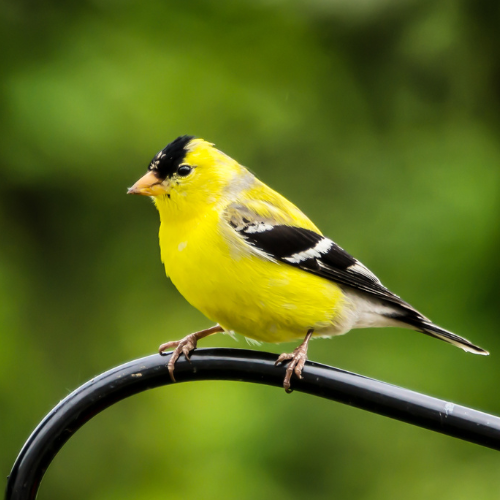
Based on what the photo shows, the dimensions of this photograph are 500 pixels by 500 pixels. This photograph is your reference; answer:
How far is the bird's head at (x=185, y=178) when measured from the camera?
2.61m

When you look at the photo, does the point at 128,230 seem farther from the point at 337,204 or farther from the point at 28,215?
the point at 337,204

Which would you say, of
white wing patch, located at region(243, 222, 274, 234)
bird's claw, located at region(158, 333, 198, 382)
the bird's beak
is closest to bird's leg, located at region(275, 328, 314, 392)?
bird's claw, located at region(158, 333, 198, 382)

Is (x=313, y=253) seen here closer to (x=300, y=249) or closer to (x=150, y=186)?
(x=300, y=249)

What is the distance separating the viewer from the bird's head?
261 centimetres

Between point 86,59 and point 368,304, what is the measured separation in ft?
8.92

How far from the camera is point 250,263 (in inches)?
96.1

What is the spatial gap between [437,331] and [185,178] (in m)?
1.14

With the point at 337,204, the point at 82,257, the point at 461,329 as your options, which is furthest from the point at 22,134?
the point at 461,329

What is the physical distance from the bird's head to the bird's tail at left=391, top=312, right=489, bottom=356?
35.8 inches

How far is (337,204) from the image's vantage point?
4.88 m

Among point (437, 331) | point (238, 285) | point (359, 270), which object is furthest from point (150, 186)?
point (437, 331)

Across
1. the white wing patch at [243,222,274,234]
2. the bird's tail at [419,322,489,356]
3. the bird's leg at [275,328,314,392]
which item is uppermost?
the white wing patch at [243,222,274,234]

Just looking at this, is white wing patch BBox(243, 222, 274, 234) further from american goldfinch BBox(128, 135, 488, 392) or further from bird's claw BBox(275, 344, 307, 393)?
bird's claw BBox(275, 344, 307, 393)

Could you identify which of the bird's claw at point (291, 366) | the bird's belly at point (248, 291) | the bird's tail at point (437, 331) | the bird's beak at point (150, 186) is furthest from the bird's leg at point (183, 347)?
the bird's tail at point (437, 331)
